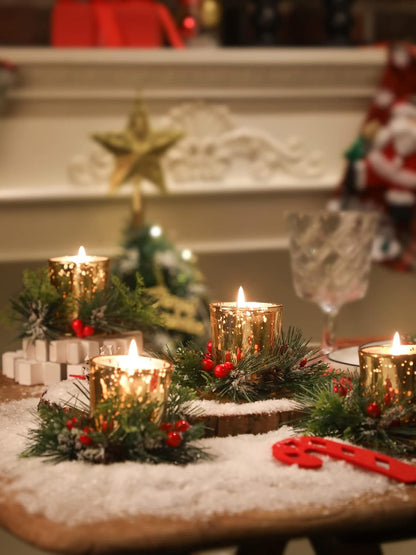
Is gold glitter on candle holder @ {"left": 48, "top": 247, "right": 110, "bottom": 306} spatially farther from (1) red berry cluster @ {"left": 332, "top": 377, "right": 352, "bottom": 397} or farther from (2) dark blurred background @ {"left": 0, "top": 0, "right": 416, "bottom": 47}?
(2) dark blurred background @ {"left": 0, "top": 0, "right": 416, "bottom": 47}

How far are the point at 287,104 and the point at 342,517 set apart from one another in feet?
7.07

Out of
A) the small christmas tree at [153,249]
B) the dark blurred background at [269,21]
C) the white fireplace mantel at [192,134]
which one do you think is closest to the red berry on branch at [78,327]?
the small christmas tree at [153,249]

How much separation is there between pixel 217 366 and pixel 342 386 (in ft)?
0.37

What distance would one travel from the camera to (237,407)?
74cm

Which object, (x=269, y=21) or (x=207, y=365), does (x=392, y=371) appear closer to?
(x=207, y=365)

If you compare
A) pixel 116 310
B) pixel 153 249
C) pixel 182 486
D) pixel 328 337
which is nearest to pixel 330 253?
pixel 328 337

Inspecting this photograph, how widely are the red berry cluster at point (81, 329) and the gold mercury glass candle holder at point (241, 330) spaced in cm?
20

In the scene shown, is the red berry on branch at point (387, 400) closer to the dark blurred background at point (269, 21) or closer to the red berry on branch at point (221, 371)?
the red berry on branch at point (221, 371)

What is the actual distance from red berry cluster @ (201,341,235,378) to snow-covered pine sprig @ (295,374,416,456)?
89mm

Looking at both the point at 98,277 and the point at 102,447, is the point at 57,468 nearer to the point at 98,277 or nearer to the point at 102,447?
the point at 102,447

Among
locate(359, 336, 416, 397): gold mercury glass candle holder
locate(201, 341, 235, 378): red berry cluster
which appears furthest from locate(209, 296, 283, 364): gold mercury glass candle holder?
locate(359, 336, 416, 397): gold mercury glass candle holder

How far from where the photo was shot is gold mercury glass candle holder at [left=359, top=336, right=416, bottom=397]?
28.0 inches

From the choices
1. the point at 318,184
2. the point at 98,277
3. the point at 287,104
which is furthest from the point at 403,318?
the point at 98,277

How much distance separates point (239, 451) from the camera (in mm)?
676
